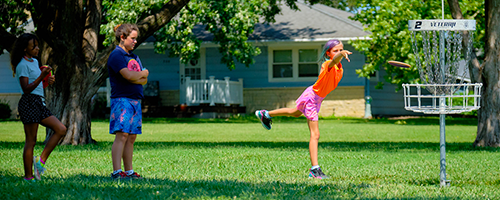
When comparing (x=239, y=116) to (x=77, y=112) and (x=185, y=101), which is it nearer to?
(x=185, y=101)

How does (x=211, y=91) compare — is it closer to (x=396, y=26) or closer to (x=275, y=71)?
(x=275, y=71)

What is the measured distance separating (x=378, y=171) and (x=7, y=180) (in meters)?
4.30

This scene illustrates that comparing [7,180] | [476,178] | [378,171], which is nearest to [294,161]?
[378,171]

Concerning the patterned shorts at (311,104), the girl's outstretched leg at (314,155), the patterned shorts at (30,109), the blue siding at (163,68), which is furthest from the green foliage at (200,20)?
the girl's outstretched leg at (314,155)

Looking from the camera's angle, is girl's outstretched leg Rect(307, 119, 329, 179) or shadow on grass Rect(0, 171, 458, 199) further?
girl's outstretched leg Rect(307, 119, 329, 179)

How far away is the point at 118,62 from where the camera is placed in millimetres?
5418

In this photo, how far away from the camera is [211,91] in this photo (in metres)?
23.6

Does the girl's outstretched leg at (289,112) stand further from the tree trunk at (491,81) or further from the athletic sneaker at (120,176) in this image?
the tree trunk at (491,81)

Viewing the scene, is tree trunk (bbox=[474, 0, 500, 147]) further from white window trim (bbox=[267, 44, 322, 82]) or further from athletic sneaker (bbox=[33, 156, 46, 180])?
white window trim (bbox=[267, 44, 322, 82])

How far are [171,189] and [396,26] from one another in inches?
638

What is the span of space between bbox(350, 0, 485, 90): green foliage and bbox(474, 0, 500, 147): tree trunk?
7.33 m

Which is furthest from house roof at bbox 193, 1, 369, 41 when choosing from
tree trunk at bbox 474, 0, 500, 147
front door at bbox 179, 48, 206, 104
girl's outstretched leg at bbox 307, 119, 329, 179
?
girl's outstretched leg at bbox 307, 119, 329, 179

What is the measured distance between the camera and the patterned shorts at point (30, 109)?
18.0 ft

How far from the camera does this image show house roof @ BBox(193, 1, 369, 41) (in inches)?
923
